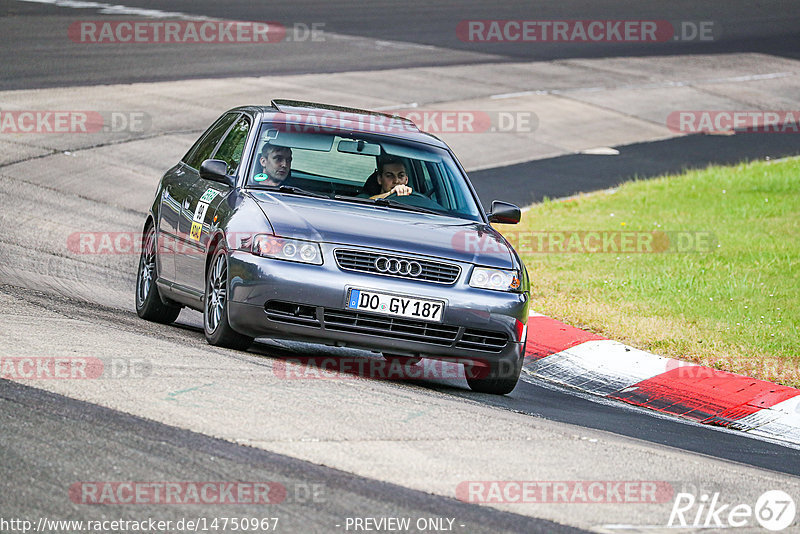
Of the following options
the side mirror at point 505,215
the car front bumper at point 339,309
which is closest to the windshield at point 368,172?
the side mirror at point 505,215

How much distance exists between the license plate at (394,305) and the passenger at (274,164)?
4.57 feet

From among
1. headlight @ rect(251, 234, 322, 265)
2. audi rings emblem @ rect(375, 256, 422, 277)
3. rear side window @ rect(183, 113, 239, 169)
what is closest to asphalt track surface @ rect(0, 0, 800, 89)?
rear side window @ rect(183, 113, 239, 169)

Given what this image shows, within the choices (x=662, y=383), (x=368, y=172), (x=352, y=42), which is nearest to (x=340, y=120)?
(x=368, y=172)

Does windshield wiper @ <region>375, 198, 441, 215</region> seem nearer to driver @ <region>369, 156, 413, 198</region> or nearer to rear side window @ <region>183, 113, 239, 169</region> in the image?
driver @ <region>369, 156, 413, 198</region>

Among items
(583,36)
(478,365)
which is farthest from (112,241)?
(583,36)

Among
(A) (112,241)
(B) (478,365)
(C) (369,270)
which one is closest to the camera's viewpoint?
(C) (369,270)

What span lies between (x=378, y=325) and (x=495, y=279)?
0.82m

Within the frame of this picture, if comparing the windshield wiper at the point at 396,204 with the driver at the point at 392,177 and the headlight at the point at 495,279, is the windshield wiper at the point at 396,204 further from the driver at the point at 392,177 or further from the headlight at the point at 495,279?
the headlight at the point at 495,279

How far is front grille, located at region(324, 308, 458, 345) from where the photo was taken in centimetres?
758

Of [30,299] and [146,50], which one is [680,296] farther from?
[146,50]

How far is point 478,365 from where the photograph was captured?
8.18 meters

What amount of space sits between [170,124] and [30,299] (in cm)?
1037

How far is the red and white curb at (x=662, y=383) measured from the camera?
8578mm

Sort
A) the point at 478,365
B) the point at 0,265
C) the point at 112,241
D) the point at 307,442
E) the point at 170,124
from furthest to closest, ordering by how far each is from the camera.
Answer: the point at 170,124
the point at 112,241
the point at 0,265
the point at 478,365
the point at 307,442
